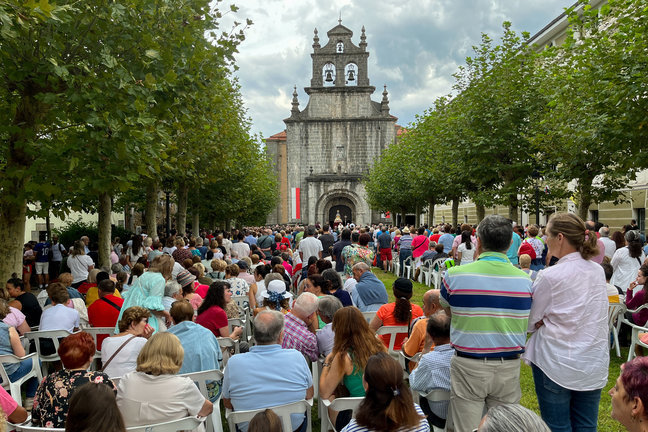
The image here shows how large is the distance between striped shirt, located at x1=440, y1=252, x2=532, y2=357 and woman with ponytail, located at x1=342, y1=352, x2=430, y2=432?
75 centimetres

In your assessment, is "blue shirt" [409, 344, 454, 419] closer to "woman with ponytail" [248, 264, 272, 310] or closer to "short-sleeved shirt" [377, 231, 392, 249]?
"woman with ponytail" [248, 264, 272, 310]

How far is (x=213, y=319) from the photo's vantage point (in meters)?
6.18

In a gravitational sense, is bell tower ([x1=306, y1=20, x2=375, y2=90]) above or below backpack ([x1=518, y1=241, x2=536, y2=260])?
above

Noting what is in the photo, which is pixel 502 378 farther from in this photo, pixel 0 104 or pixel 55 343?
pixel 0 104

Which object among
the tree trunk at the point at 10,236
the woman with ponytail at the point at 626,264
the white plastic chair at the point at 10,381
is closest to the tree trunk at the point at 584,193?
the woman with ponytail at the point at 626,264

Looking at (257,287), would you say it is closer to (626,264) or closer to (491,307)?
(491,307)

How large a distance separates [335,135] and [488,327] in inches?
1963

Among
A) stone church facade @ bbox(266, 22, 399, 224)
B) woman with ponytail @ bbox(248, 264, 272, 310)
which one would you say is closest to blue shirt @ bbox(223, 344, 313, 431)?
woman with ponytail @ bbox(248, 264, 272, 310)

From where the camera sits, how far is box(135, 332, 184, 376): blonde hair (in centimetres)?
384

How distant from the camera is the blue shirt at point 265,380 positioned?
12.9 ft

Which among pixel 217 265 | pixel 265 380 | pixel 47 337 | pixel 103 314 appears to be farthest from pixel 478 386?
pixel 217 265

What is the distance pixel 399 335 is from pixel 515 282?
2555 millimetres

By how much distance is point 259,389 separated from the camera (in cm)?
394

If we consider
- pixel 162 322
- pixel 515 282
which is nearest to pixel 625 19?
pixel 515 282
